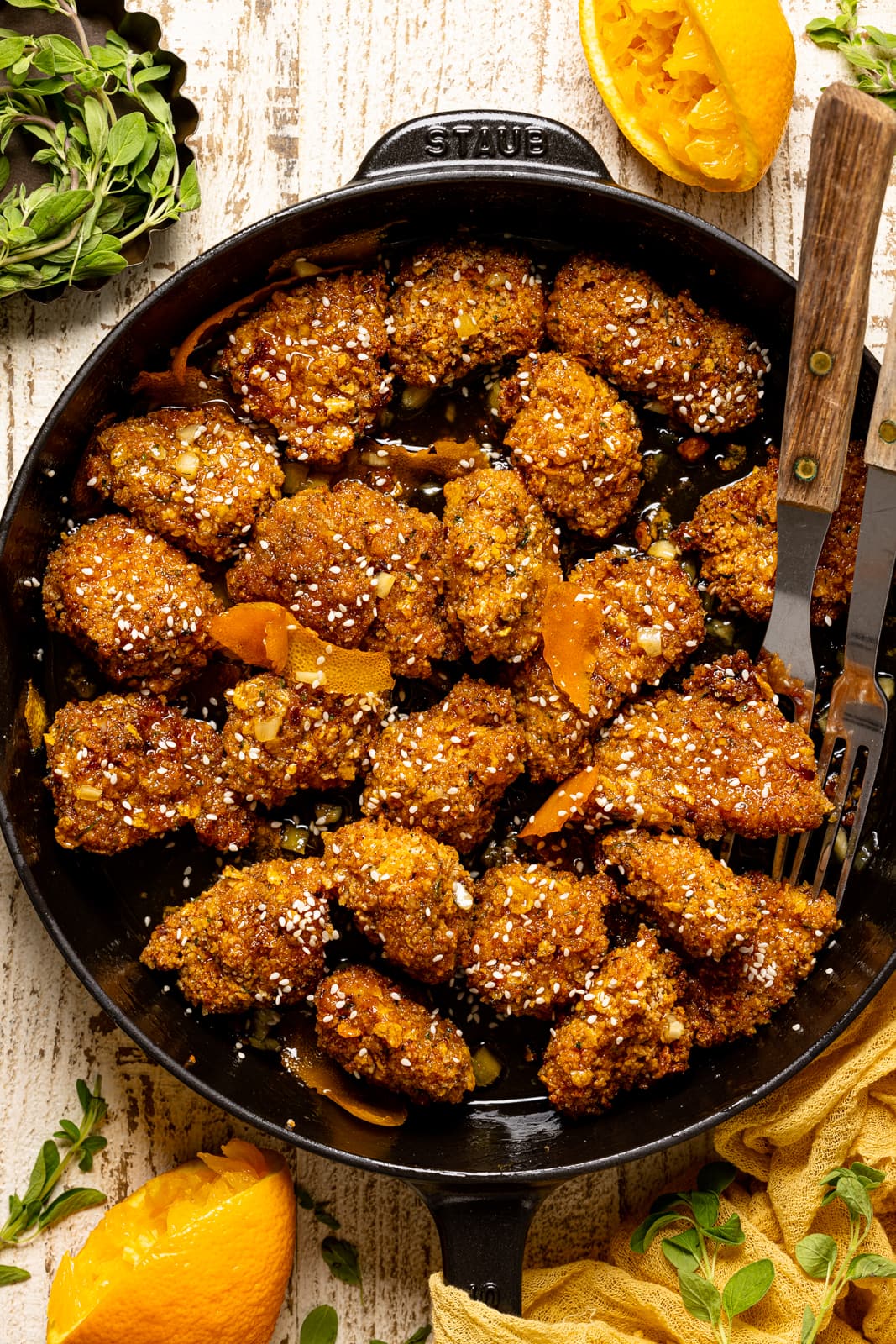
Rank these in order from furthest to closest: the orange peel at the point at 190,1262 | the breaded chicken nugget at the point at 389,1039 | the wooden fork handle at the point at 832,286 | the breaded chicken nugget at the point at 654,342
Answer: the breaded chicken nugget at the point at 654,342
the breaded chicken nugget at the point at 389,1039
the orange peel at the point at 190,1262
the wooden fork handle at the point at 832,286

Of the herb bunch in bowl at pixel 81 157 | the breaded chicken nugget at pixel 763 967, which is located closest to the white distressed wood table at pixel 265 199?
the herb bunch in bowl at pixel 81 157

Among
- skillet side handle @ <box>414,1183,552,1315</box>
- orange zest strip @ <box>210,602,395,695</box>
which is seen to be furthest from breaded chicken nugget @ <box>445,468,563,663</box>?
skillet side handle @ <box>414,1183,552,1315</box>

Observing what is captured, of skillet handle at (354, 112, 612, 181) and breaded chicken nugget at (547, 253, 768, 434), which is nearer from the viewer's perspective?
skillet handle at (354, 112, 612, 181)

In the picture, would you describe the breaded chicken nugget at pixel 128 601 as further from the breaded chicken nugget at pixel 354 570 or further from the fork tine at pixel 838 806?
the fork tine at pixel 838 806

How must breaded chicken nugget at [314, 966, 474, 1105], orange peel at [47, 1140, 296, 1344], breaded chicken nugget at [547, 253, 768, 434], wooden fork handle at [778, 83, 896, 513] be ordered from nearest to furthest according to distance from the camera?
wooden fork handle at [778, 83, 896, 513] < orange peel at [47, 1140, 296, 1344] < breaded chicken nugget at [314, 966, 474, 1105] < breaded chicken nugget at [547, 253, 768, 434]

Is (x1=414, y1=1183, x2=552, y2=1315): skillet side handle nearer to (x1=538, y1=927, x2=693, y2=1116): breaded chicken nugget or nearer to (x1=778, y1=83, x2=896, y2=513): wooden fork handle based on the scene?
(x1=538, y1=927, x2=693, y2=1116): breaded chicken nugget

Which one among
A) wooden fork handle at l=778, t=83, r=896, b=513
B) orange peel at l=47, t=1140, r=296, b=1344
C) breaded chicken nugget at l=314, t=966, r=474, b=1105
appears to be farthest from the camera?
breaded chicken nugget at l=314, t=966, r=474, b=1105

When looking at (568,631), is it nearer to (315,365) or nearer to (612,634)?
(612,634)
